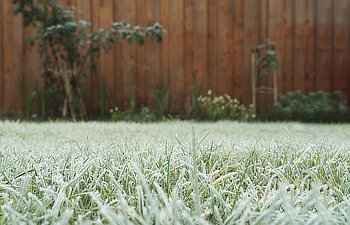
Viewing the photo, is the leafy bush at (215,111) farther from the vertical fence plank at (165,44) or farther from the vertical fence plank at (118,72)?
the vertical fence plank at (118,72)

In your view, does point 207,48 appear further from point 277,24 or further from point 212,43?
point 277,24

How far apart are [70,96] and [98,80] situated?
54 centimetres

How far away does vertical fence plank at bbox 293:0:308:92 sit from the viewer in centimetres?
481

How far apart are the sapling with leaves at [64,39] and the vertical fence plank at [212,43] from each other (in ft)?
2.78

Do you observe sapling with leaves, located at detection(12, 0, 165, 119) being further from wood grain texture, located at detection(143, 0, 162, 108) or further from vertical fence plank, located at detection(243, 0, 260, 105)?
vertical fence plank, located at detection(243, 0, 260, 105)

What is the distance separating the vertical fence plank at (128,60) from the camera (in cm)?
459

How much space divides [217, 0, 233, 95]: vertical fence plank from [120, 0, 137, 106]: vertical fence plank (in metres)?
1.29

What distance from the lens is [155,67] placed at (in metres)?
4.65

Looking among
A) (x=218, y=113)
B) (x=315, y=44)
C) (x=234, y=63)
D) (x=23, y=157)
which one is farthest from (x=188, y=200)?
(x=315, y=44)

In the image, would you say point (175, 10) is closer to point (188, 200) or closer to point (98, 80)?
point (98, 80)

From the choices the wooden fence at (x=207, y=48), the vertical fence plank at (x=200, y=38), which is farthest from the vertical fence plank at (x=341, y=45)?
the vertical fence plank at (x=200, y=38)

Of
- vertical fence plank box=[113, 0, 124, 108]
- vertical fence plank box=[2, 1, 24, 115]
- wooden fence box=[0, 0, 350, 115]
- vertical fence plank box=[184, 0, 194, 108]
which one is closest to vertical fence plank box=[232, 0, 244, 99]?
wooden fence box=[0, 0, 350, 115]

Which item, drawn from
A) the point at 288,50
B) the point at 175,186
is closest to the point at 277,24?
the point at 288,50

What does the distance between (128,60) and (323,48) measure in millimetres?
3022
